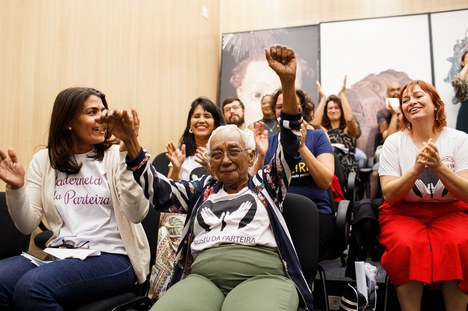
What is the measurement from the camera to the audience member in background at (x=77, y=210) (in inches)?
61.1

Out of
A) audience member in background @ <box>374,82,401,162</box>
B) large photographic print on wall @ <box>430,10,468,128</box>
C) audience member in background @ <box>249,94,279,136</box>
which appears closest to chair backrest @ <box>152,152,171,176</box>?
audience member in background @ <box>249,94,279,136</box>

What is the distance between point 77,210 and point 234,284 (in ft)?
2.48

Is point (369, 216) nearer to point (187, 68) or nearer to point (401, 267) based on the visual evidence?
point (401, 267)

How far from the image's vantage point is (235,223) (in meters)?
1.73

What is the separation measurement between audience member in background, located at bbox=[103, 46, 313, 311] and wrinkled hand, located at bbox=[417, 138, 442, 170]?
0.66m

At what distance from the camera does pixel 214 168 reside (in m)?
1.87

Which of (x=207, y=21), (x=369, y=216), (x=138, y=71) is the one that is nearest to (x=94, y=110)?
(x=369, y=216)

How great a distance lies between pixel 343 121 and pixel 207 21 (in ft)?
7.94

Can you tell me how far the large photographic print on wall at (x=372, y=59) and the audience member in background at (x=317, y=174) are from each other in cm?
270

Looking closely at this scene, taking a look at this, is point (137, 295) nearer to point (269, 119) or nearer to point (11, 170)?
point (11, 170)

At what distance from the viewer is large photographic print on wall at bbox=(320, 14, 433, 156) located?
509 cm

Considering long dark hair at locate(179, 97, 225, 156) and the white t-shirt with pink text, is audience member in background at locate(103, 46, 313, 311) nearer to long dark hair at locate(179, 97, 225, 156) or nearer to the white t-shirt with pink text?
the white t-shirt with pink text

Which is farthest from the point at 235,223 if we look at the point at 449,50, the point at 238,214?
the point at 449,50

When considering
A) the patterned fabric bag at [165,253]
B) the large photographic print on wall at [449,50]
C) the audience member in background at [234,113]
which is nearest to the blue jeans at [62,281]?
the patterned fabric bag at [165,253]
